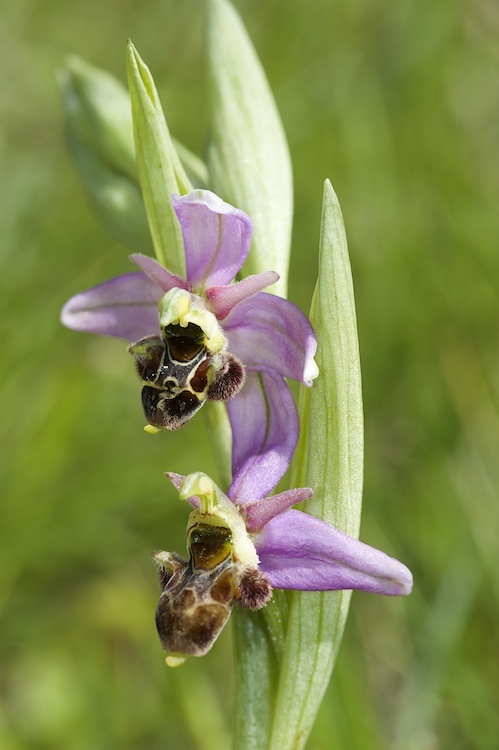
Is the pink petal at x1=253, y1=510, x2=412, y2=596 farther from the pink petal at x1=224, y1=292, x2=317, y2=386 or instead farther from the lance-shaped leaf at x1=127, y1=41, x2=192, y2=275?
the lance-shaped leaf at x1=127, y1=41, x2=192, y2=275

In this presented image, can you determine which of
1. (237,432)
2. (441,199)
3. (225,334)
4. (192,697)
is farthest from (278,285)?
(441,199)

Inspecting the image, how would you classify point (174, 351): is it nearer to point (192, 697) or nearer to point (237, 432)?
point (237, 432)

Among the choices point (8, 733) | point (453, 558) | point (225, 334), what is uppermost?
point (225, 334)

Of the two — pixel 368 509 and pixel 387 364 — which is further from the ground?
pixel 387 364

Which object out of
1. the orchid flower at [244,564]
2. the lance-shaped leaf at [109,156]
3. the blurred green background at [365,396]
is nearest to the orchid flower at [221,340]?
the orchid flower at [244,564]

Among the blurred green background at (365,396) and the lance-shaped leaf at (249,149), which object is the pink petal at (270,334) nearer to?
the lance-shaped leaf at (249,149)

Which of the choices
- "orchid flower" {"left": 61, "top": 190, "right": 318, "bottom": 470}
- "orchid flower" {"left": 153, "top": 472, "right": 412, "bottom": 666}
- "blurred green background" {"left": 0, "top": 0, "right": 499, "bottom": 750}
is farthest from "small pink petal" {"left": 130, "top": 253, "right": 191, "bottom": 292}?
"blurred green background" {"left": 0, "top": 0, "right": 499, "bottom": 750}
